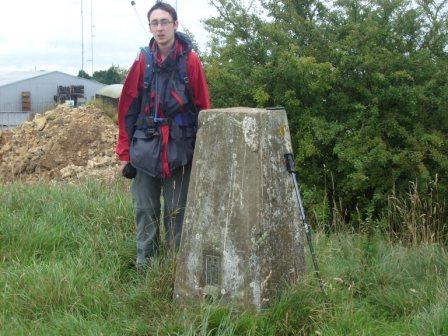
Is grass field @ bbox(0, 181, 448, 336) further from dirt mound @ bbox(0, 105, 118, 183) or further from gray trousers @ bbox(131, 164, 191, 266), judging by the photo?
dirt mound @ bbox(0, 105, 118, 183)

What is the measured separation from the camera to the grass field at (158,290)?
11.1 ft

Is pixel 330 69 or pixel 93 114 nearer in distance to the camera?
pixel 330 69

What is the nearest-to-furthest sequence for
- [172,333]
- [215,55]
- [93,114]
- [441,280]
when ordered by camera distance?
[172,333] → [441,280] → [215,55] → [93,114]

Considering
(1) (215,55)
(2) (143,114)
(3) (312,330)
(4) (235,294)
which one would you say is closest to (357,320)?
(3) (312,330)

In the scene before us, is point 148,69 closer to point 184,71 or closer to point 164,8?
point 184,71

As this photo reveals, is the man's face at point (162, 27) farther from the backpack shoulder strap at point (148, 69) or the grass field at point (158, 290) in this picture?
the grass field at point (158, 290)

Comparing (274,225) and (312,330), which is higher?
(274,225)

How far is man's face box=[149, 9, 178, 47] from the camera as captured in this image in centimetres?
398

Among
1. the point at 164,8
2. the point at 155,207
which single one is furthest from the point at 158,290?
the point at 164,8

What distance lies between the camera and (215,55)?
27.2 ft

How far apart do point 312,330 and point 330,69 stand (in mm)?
4354

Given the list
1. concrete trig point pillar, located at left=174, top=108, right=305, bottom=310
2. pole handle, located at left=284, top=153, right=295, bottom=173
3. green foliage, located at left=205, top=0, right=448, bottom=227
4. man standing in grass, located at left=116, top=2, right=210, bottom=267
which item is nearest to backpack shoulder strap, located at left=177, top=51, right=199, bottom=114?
man standing in grass, located at left=116, top=2, right=210, bottom=267

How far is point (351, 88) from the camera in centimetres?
Answer: 729

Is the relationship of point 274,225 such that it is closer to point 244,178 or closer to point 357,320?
point 244,178
